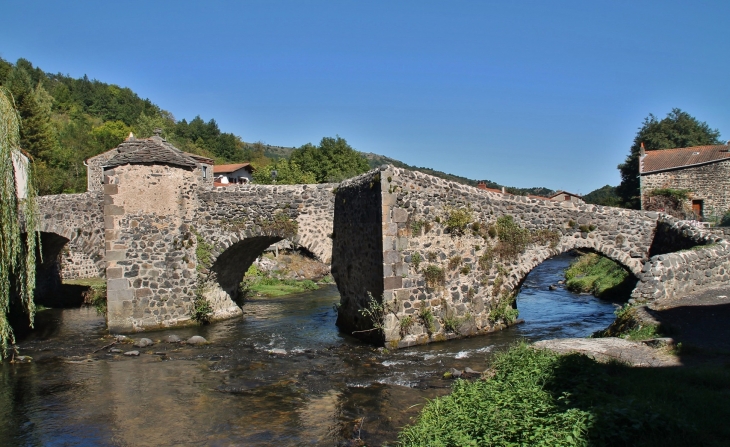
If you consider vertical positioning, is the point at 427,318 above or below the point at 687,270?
below

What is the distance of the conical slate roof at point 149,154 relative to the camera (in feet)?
50.5

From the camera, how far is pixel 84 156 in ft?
156

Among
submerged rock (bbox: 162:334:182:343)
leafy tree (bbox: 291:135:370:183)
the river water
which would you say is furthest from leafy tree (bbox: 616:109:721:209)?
submerged rock (bbox: 162:334:182:343)

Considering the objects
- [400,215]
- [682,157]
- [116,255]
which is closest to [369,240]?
[400,215]

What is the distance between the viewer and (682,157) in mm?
31594

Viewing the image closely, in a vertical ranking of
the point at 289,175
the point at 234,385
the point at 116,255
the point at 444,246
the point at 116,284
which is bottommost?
the point at 234,385

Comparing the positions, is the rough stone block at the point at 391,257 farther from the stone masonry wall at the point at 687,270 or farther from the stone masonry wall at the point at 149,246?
the stone masonry wall at the point at 149,246

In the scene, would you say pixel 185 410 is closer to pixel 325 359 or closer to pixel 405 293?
pixel 325 359

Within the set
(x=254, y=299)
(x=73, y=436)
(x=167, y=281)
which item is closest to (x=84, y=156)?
(x=254, y=299)

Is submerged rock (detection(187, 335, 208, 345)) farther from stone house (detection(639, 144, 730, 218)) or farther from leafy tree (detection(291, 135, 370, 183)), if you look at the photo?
leafy tree (detection(291, 135, 370, 183))

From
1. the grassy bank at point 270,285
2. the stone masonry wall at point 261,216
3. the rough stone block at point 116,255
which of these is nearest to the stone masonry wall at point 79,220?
the rough stone block at point 116,255

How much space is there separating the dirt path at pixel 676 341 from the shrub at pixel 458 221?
4.44m

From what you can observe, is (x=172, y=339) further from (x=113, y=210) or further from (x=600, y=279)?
(x=600, y=279)

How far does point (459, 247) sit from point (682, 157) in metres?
24.6
